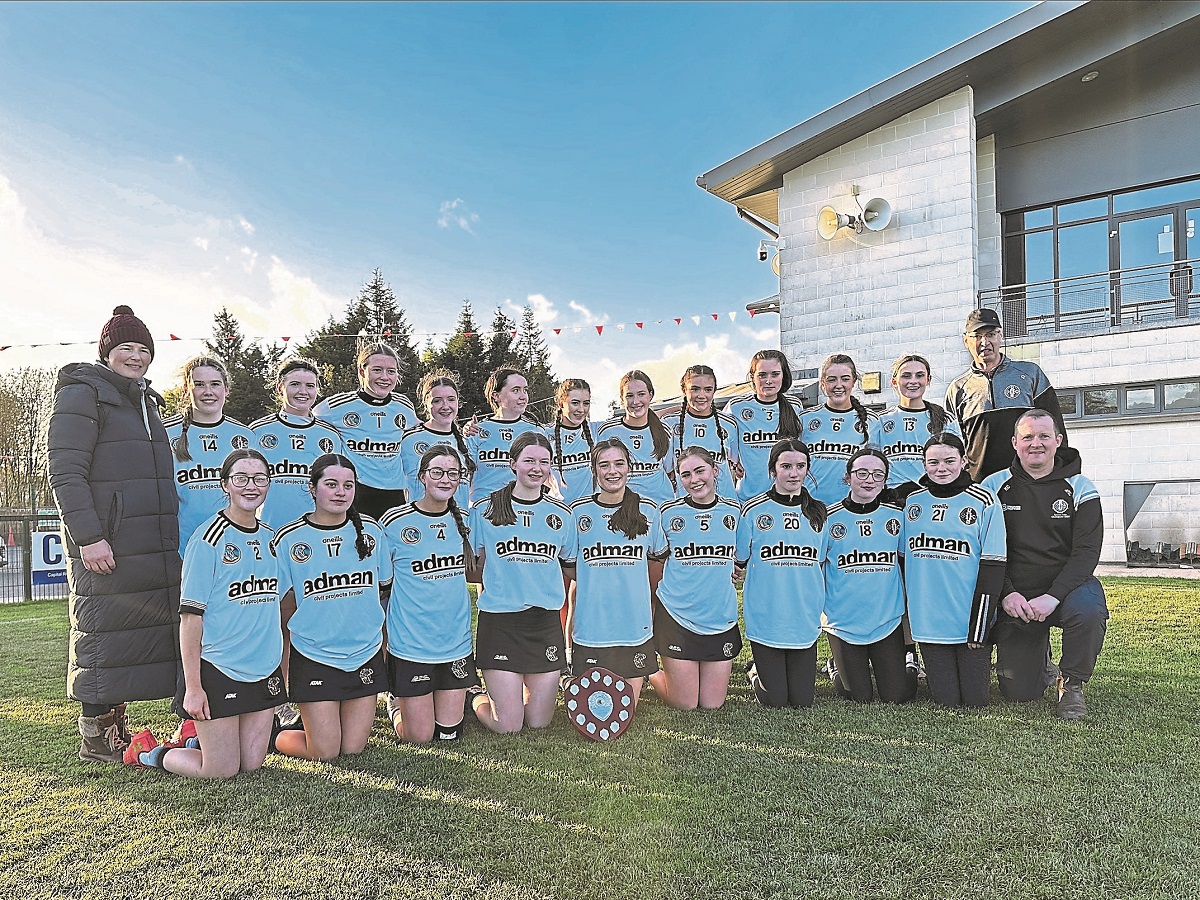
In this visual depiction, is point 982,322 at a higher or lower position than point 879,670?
higher

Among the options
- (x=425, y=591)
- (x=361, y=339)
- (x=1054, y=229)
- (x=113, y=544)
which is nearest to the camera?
(x=113, y=544)

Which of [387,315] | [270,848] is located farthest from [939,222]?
[387,315]

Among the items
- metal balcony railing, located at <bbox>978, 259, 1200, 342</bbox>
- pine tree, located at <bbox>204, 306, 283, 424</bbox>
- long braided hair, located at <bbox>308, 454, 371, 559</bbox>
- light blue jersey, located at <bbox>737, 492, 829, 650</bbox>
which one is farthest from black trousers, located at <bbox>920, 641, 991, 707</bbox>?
pine tree, located at <bbox>204, 306, 283, 424</bbox>

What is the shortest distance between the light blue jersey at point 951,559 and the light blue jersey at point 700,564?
104 cm

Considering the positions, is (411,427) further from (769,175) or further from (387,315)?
(387,315)

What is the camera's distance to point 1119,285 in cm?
1309

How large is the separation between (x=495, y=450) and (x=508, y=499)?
91 centimetres

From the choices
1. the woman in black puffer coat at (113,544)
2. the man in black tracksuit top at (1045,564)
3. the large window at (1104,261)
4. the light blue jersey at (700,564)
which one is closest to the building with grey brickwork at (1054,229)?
the large window at (1104,261)

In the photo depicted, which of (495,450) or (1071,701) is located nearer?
(1071,701)

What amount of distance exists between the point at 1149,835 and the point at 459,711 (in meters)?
2.90

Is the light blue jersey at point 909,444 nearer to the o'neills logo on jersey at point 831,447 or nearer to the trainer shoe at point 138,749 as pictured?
the o'neills logo on jersey at point 831,447

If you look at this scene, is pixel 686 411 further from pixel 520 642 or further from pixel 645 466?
pixel 520 642

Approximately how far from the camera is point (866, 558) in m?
4.84

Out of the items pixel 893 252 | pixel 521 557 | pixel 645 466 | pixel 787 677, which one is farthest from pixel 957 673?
pixel 893 252
